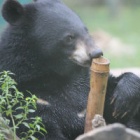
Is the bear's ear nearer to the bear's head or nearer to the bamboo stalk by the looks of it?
the bear's head

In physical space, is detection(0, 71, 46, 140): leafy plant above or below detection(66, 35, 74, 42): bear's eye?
below

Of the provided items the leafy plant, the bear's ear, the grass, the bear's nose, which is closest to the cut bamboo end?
the bear's nose

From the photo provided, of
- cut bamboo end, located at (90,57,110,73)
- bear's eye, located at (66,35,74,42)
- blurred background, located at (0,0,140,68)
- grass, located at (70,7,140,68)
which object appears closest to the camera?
cut bamboo end, located at (90,57,110,73)

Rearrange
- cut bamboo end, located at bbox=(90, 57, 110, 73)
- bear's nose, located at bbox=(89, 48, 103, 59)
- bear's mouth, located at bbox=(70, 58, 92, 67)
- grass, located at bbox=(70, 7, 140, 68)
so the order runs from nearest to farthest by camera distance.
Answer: cut bamboo end, located at bbox=(90, 57, 110, 73) → bear's nose, located at bbox=(89, 48, 103, 59) → bear's mouth, located at bbox=(70, 58, 92, 67) → grass, located at bbox=(70, 7, 140, 68)

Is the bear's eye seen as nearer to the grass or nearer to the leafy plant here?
the leafy plant

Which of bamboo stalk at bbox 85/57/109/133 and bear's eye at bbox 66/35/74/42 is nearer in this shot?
bamboo stalk at bbox 85/57/109/133

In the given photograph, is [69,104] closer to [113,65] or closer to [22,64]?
[22,64]

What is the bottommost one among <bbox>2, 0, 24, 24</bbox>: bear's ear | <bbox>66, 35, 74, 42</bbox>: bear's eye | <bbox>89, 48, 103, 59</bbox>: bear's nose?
<bbox>89, 48, 103, 59</bbox>: bear's nose

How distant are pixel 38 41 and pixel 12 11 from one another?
0.35 metres

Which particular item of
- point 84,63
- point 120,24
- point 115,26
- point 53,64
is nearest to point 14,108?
point 53,64

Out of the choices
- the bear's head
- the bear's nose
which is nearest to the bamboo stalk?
the bear's nose

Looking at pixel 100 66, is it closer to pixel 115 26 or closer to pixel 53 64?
pixel 53 64

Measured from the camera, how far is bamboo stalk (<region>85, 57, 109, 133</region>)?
4.64 m

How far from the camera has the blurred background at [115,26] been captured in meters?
14.2
